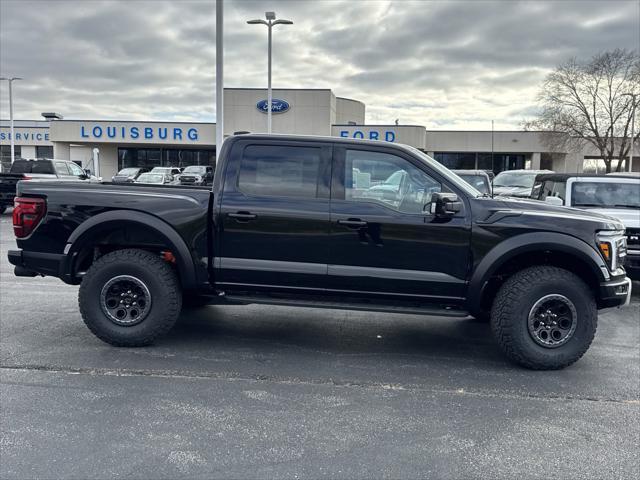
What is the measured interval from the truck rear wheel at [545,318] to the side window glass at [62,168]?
17826 millimetres

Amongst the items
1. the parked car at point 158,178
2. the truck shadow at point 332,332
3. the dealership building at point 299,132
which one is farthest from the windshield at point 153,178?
the truck shadow at point 332,332

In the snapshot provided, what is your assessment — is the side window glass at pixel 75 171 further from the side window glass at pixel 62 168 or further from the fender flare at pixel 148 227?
the fender flare at pixel 148 227

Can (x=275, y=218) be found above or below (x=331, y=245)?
above

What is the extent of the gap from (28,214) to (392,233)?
3428 millimetres

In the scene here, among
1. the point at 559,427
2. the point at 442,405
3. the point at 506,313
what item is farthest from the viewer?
the point at 506,313

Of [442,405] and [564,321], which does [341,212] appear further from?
[564,321]

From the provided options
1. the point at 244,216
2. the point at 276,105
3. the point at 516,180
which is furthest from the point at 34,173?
the point at 276,105

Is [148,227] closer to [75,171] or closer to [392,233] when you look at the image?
[392,233]

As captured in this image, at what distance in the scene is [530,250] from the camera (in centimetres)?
479

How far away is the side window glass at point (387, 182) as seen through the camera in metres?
4.95

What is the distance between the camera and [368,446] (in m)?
3.46

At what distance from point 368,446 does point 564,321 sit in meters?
2.44

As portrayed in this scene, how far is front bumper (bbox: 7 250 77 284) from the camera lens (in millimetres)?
5207

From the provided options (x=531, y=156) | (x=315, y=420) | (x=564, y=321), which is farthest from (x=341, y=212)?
(x=531, y=156)
